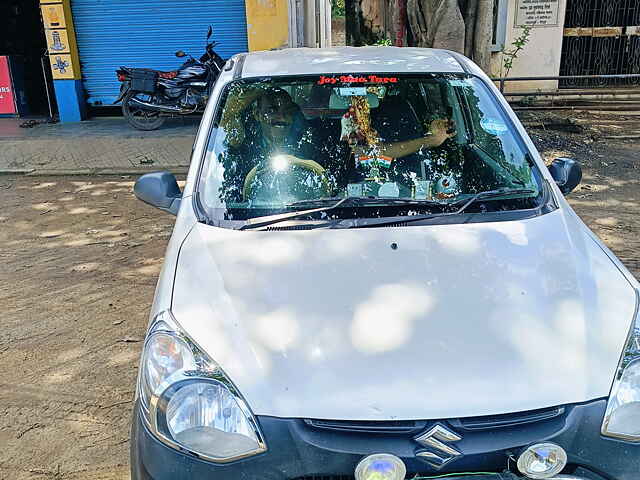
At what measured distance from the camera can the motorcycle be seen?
10000 millimetres

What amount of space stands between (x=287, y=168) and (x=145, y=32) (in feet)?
31.9

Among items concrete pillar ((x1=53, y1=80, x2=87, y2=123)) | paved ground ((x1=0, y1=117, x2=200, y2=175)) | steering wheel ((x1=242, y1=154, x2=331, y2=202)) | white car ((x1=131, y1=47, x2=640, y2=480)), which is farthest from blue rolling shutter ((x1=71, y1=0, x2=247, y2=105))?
steering wheel ((x1=242, y1=154, x2=331, y2=202))

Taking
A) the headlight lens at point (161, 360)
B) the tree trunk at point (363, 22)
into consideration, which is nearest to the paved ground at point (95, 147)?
the tree trunk at point (363, 22)

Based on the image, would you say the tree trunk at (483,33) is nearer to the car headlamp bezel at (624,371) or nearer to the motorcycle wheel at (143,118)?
the motorcycle wheel at (143,118)

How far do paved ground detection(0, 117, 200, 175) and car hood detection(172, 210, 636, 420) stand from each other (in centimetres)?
609

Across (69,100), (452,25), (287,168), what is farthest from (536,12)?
(287,168)

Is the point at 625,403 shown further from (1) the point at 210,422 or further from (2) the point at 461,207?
(1) the point at 210,422

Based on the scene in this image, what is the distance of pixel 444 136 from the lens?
299cm

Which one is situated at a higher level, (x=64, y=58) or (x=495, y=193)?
(x=495, y=193)

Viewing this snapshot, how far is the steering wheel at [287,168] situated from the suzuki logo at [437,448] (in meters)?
1.24

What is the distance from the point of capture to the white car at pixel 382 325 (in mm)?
1590

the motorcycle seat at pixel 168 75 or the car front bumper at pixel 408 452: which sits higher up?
the car front bumper at pixel 408 452

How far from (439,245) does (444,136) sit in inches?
39.8

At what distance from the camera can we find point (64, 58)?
1098 centimetres
